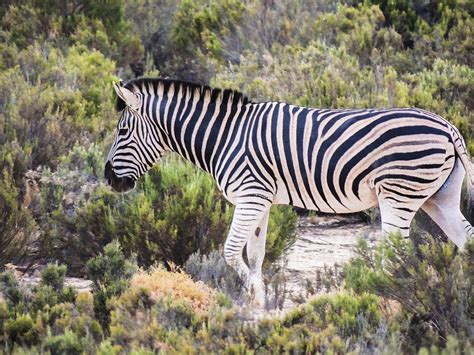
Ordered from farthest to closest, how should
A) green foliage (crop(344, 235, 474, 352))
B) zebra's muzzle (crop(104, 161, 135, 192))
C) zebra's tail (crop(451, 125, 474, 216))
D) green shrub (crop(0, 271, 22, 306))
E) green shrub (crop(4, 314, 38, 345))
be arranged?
zebra's muzzle (crop(104, 161, 135, 192))
zebra's tail (crop(451, 125, 474, 216))
green shrub (crop(0, 271, 22, 306))
green shrub (crop(4, 314, 38, 345))
green foliage (crop(344, 235, 474, 352))

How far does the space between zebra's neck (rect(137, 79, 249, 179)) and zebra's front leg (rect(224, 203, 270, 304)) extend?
1.56 ft

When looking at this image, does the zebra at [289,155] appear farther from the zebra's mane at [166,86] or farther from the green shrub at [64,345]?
the green shrub at [64,345]

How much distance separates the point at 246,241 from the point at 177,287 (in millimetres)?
764

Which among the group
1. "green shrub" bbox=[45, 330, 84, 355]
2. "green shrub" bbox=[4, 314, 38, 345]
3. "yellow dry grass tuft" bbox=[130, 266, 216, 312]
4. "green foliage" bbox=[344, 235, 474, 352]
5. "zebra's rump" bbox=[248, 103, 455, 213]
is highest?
"zebra's rump" bbox=[248, 103, 455, 213]

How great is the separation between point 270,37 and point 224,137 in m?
9.97

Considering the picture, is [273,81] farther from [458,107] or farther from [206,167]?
[206,167]

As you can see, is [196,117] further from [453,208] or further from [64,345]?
[64,345]

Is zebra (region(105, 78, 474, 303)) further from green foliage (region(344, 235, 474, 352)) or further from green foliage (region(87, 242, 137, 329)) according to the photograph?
green foliage (region(87, 242, 137, 329))

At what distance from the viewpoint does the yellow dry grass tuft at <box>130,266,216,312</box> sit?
6414 millimetres

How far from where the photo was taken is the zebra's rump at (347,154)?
6.74m

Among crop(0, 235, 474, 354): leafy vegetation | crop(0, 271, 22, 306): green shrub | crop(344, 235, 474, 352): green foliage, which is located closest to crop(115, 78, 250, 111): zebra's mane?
crop(0, 235, 474, 354): leafy vegetation

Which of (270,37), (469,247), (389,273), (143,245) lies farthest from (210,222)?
(270,37)

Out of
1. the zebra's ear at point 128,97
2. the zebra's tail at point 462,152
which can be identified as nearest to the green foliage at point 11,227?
the zebra's ear at point 128,97

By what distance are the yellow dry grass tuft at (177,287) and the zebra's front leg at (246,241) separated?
1.13 ft
